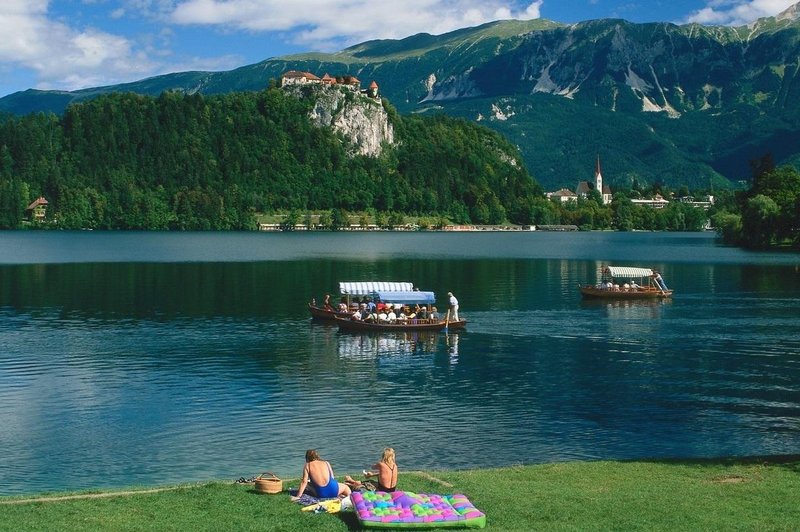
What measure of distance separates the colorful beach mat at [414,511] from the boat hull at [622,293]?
78.3 meters

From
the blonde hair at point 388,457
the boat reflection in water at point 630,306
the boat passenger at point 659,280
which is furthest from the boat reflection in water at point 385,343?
the boat passenger at point 659,280

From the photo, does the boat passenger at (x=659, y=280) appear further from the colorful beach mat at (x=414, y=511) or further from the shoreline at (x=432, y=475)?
the colorful beach mat at (x=414, y=511)

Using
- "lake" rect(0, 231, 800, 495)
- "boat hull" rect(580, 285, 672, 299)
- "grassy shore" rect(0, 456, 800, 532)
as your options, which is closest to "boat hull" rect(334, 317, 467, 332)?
"lake" rect(0, 231, 800, 495)

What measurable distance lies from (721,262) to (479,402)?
12212 centimetres

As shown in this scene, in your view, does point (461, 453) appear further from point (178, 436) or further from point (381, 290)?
point (381, 290)

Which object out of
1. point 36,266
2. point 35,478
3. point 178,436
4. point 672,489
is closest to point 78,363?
point 178,436

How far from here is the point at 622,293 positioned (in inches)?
4072

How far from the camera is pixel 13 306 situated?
90938mm

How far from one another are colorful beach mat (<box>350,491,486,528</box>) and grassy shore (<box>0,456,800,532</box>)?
0.54m

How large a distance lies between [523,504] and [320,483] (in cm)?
580

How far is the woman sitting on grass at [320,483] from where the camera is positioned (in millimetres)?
27578

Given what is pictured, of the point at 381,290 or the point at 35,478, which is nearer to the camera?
the point at 35,478

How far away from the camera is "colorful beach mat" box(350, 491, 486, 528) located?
977 inches

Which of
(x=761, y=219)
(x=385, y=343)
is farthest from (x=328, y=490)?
(x=761, y=219)
